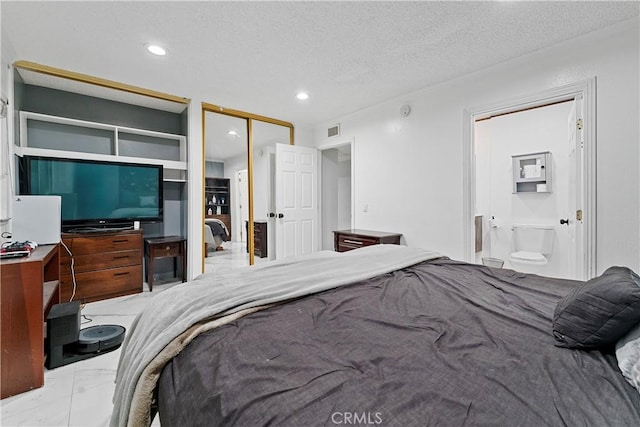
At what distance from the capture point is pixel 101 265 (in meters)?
3.38

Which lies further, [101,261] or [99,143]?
[99,143]

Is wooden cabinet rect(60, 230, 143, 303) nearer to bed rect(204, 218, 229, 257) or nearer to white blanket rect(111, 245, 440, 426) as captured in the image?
bed rect(204, 218, 229, 257)

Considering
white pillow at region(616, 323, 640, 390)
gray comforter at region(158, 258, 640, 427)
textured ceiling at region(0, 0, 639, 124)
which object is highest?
textured ceiling at region(0, 0, 639, 124)

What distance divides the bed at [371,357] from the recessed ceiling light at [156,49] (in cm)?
222

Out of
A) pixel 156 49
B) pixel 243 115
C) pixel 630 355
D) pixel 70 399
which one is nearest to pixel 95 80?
pixel 156 49

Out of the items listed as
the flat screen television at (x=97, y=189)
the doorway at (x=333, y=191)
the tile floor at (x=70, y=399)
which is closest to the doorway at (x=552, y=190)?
the doorway at (x=333, y=191)

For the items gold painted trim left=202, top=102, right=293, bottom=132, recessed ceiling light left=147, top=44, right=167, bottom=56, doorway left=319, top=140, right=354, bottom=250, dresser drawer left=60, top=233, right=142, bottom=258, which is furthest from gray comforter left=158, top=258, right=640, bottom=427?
doorway left=319, top=140, right=354, bottom=250

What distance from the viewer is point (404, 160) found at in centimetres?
376

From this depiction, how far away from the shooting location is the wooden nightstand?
376cm

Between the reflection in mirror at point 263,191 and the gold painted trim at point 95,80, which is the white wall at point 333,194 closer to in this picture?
the reflection in mirror at point 263,191

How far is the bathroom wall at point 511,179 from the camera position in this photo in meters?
4.00

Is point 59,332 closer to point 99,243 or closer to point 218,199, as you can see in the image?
point 99,243

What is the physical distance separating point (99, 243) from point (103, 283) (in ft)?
1.55

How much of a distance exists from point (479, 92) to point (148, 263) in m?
4.53
